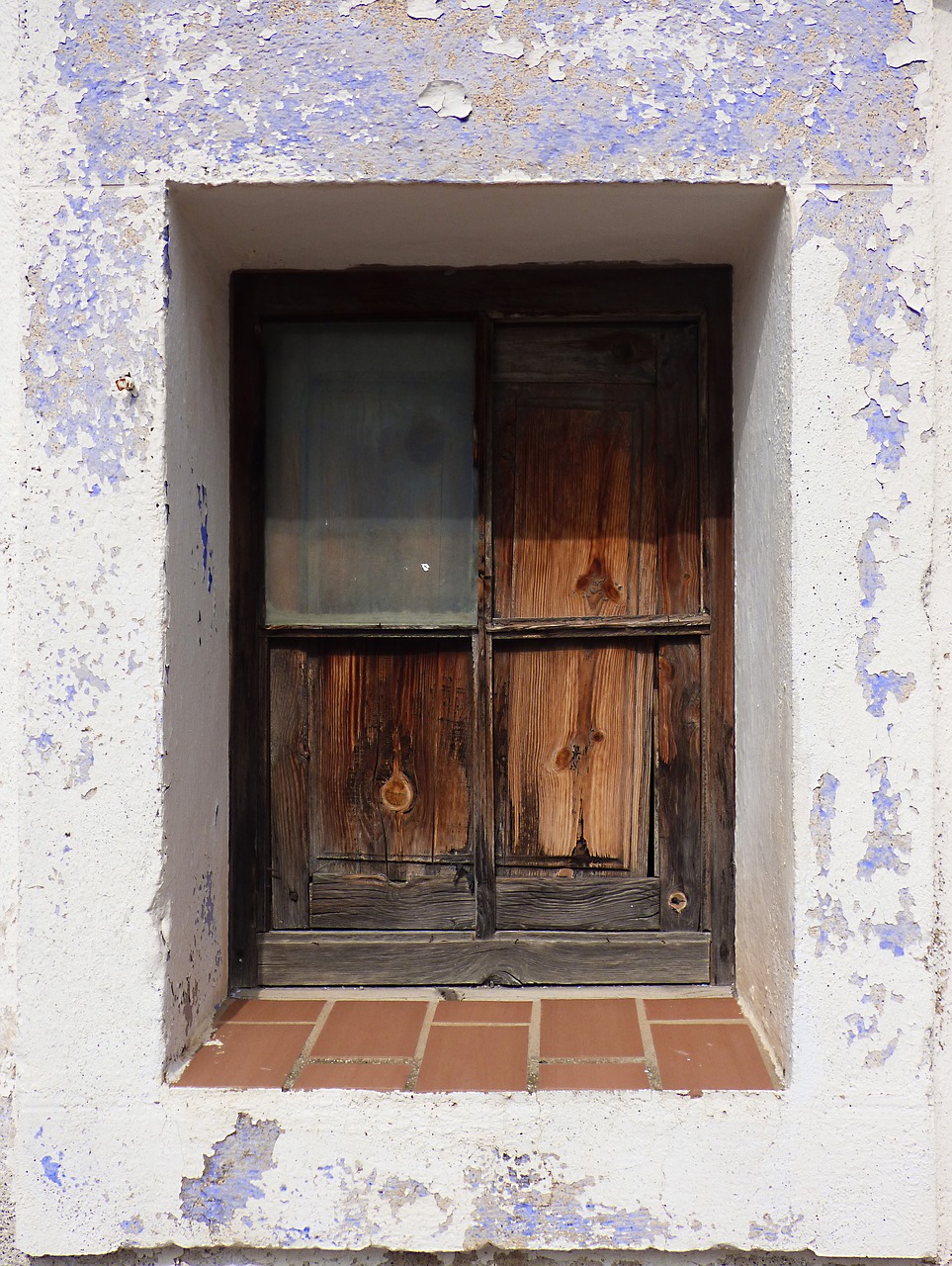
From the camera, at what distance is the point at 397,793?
1.99m

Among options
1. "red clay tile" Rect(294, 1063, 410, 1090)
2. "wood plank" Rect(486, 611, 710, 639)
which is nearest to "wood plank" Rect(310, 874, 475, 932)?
"red clay tile" Rect(294, 1063, 410, 1090)

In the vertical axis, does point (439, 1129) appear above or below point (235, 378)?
below

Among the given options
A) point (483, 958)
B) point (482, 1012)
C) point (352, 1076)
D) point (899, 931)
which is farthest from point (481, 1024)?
point (899, 931)

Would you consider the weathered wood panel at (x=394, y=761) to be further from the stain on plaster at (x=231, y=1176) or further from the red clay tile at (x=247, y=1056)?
the stain on plaster at (x=231, y=1176)

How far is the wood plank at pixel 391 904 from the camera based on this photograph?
6.44ft

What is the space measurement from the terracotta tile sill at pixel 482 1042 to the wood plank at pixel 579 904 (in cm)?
14

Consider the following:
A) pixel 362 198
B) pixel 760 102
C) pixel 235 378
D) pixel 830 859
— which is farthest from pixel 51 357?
pixel 830 859

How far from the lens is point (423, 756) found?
6.53 feet

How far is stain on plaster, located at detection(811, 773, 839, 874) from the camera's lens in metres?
1.58

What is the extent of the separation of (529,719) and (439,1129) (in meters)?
0.81

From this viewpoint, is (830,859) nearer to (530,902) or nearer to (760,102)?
(530,902)

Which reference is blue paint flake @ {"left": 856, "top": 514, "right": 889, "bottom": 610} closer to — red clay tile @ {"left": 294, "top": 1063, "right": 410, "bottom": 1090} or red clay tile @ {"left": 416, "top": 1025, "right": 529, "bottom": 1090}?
red clay tile @ {"left": 416, "top": 1025, "right": 529, "bottom": 1090}

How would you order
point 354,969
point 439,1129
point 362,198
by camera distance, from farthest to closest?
point 354,969 → point 362,198 → point 439,1129

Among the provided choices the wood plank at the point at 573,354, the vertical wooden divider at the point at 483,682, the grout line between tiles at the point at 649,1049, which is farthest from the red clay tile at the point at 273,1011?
the wood plank at the point at 573,354
